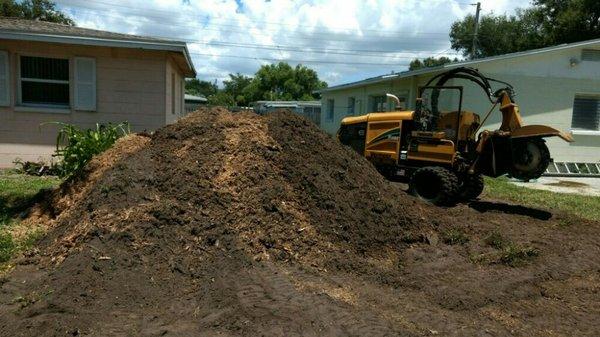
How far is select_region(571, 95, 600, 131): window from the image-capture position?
17.2 metres

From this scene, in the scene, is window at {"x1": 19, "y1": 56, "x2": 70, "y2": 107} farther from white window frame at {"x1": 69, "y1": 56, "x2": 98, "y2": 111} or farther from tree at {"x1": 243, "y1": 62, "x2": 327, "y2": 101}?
tree at {"x1": 243, "y1": 62, "x2": 327, "y2": 101}

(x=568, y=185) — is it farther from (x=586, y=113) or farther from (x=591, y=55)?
(x=591, y=55)

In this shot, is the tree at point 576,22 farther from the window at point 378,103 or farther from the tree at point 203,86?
the tree at point 203,86

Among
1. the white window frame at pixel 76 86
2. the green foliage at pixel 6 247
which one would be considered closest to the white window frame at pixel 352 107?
the white window frame at pixel 76 86

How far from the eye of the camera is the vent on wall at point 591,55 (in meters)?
16.8

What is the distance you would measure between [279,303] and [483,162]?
571 centimetres

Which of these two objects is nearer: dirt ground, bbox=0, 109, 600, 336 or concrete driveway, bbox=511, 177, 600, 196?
dirt ground, bbox=0, 109, 600, 336

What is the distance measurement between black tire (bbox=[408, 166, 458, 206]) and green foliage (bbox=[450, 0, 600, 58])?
25.1 m

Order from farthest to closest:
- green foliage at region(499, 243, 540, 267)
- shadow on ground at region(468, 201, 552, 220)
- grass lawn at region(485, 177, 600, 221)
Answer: grass lawn at region(485, 177, 600, 221) → shadow on ground at region(468, 201, 552, 220) → green foliage at region(499, 243, 540, 267)

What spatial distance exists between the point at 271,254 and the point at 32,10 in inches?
1398

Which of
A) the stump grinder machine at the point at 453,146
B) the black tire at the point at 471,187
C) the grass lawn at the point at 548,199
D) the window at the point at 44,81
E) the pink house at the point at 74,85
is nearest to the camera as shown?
the stump grinder machine at the point at 453,146

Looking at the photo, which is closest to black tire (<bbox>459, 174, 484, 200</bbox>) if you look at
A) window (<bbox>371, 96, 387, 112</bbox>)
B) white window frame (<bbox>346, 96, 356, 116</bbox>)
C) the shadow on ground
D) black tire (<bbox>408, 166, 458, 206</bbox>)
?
the shadow on ground

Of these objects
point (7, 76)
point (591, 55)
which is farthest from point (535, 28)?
point (7, 76)

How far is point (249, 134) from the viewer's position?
7.03 meters
